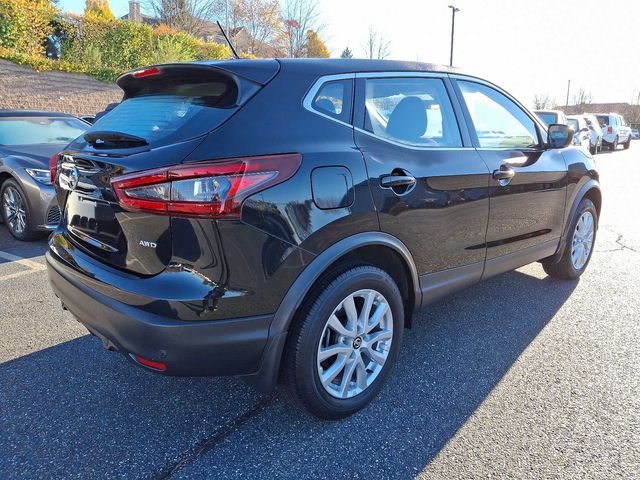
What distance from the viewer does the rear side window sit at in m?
2.32

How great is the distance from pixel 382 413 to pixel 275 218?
48.2 inches

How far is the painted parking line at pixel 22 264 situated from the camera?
452cm

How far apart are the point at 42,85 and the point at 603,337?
15.6 meters

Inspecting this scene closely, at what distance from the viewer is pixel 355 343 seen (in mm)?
2430

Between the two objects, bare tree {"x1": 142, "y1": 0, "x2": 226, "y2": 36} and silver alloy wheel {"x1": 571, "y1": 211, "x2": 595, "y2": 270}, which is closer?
silver alloy wheel {"x1": 571, "y1": 211, "x2": 595, "y2": 270}

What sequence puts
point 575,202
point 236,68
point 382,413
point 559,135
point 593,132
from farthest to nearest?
1. point 593,132
2. point 575,202
3. point 559,135
4. point 382,413
5. point 236,68

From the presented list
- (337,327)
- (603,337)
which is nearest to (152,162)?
(337,327)

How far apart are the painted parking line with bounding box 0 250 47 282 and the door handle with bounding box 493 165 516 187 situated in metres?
4.21

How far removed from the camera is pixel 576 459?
217cm

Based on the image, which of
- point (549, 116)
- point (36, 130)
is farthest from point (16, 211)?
point (549, 116)

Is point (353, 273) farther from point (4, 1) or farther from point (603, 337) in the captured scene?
point (4, 1)

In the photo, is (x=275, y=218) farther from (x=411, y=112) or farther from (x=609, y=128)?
(x=609, y=128)

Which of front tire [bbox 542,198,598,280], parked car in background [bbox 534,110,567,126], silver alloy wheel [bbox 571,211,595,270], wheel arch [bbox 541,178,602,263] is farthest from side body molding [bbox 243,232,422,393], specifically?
parked car in background [bbox 534,110,567,126]

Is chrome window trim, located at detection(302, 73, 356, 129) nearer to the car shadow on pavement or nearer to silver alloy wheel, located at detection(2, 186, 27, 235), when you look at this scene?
the car shadow on pavement
